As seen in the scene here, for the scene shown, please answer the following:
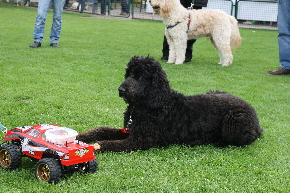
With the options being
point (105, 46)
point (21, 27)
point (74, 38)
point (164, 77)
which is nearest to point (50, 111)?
point (164, 77)

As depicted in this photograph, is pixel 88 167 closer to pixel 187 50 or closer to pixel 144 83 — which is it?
pixel 144 83

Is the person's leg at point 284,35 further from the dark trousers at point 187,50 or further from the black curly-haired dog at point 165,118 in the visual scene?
the black curly-haired dog at point 165,118

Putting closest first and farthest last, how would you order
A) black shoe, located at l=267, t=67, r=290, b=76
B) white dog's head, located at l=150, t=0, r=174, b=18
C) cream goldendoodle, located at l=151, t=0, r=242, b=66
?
1. black shoe, located at l=267, t=67, r=290, b=76
2. white dog's head, located at l=150, t=0, r=174, b=18
3. cream goldendoodle, located at l=151, t=0, r=242, b=66

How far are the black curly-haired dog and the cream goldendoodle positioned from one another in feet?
16.2

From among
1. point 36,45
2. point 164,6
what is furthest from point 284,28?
point 36,45

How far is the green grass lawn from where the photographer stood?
329 cm

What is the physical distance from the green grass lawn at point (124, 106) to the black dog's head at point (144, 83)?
522mm

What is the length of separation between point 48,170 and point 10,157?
394mm

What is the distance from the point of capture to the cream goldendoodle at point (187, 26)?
30.0 ft

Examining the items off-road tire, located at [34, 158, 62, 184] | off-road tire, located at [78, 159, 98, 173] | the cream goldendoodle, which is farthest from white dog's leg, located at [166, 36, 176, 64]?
off-road tire, located at [34, 158, 62, 184]

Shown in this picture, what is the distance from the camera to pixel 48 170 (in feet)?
10.2

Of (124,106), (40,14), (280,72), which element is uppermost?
(40,14)

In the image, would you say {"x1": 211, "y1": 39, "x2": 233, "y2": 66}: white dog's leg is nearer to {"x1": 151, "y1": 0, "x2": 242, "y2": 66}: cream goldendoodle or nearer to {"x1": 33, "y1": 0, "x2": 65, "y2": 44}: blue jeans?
{"x1": 151, "y1": 0, "x2": 242, "y2": 66}: cream goldendoodle

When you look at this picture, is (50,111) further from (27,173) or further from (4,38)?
(4,38)
